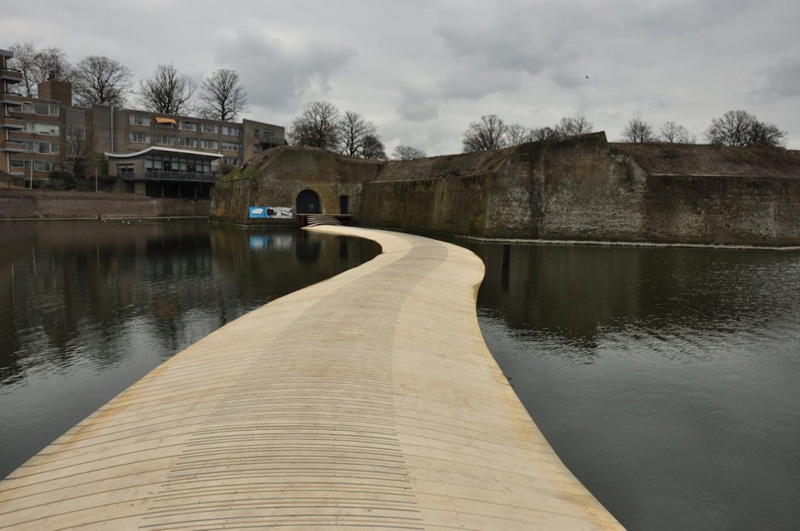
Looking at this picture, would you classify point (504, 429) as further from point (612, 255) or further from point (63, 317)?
point (612, 255)

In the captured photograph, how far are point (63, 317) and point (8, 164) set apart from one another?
6068cm

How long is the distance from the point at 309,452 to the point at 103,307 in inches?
462

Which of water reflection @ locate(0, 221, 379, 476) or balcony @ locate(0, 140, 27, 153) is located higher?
balcony @ locate(0, 140, 27, 153)

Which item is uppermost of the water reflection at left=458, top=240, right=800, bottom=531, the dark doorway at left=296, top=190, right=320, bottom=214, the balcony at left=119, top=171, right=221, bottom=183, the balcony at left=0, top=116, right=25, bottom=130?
the balcony at left=0, top=116, right=25, bottom=130

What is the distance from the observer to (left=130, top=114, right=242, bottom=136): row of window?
222 feet

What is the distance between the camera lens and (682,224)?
35281 mm

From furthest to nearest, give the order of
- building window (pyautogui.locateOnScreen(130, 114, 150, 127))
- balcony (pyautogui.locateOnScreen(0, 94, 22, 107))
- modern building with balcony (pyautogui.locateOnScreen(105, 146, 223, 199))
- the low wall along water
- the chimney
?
1. building window (pyautogui.locateOnScreen(130, 114, 150, 127))
2. the chimney
3. modern building with balcony (pyautogui.locateOnScreen(105, 146, 223, 199))
4. balcony (pyautogui.locateOnScreen(0, 94, 22, 107))
5. the low wall along water

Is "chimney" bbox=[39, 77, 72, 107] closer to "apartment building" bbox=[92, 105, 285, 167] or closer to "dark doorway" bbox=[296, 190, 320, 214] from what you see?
"apartment building" bbox=[92, 105, 285, 167]

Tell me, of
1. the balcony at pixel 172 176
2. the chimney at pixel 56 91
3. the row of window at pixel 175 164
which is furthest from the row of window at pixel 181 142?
the row of window at pixel 175 164

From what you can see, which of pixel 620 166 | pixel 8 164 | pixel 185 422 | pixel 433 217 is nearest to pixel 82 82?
pixel 8 164

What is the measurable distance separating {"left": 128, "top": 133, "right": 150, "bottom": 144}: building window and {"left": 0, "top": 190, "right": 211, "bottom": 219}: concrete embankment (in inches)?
562

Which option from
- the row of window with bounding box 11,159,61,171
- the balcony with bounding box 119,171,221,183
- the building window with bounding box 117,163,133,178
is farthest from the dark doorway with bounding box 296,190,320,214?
the row of window with bounding box 11,159,61,171

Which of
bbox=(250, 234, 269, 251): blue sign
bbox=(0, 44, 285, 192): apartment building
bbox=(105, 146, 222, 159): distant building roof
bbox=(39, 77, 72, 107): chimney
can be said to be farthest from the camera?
bbox=(39, 77, 72, 107): chimney

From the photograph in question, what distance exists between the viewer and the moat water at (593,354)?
6.42m
